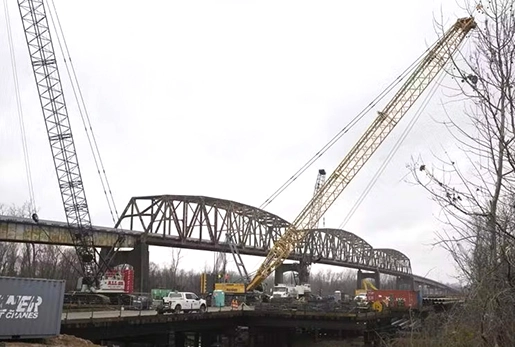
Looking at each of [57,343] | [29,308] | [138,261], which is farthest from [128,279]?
[29,308]

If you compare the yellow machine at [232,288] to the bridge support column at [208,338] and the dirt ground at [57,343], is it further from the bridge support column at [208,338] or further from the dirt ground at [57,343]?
the dirt ground at [57,343]

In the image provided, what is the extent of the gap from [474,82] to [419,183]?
1699mm

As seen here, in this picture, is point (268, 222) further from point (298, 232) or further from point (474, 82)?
point (474, 82)

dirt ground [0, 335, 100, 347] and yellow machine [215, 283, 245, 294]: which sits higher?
yellow machine [215, 283, 245, 294]

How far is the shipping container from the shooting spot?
1181 inches

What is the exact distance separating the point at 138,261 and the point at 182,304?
38.1 meters

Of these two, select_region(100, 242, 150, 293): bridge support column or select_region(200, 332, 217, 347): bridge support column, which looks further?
select_region(100, 242, 150, 293): bridge support column

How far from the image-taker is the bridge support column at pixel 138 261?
88.0 m

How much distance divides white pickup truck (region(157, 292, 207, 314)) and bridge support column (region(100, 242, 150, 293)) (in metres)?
32.6

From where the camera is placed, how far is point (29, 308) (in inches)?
1222

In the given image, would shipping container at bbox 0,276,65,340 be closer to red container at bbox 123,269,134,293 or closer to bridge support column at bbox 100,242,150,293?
red container at bbox 123,269,134,293

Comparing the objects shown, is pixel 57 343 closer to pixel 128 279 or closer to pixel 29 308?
pixel 29 308

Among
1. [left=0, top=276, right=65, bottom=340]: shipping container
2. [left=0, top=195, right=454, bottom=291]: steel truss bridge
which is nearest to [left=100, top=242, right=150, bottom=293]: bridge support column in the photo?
[left=0, top=195, right=454, bottom=291]: steel truss bridge

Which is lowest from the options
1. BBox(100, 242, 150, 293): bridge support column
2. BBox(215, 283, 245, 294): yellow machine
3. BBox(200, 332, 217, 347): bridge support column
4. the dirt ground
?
BBox(200, 332, 217, 347): bridge support column
